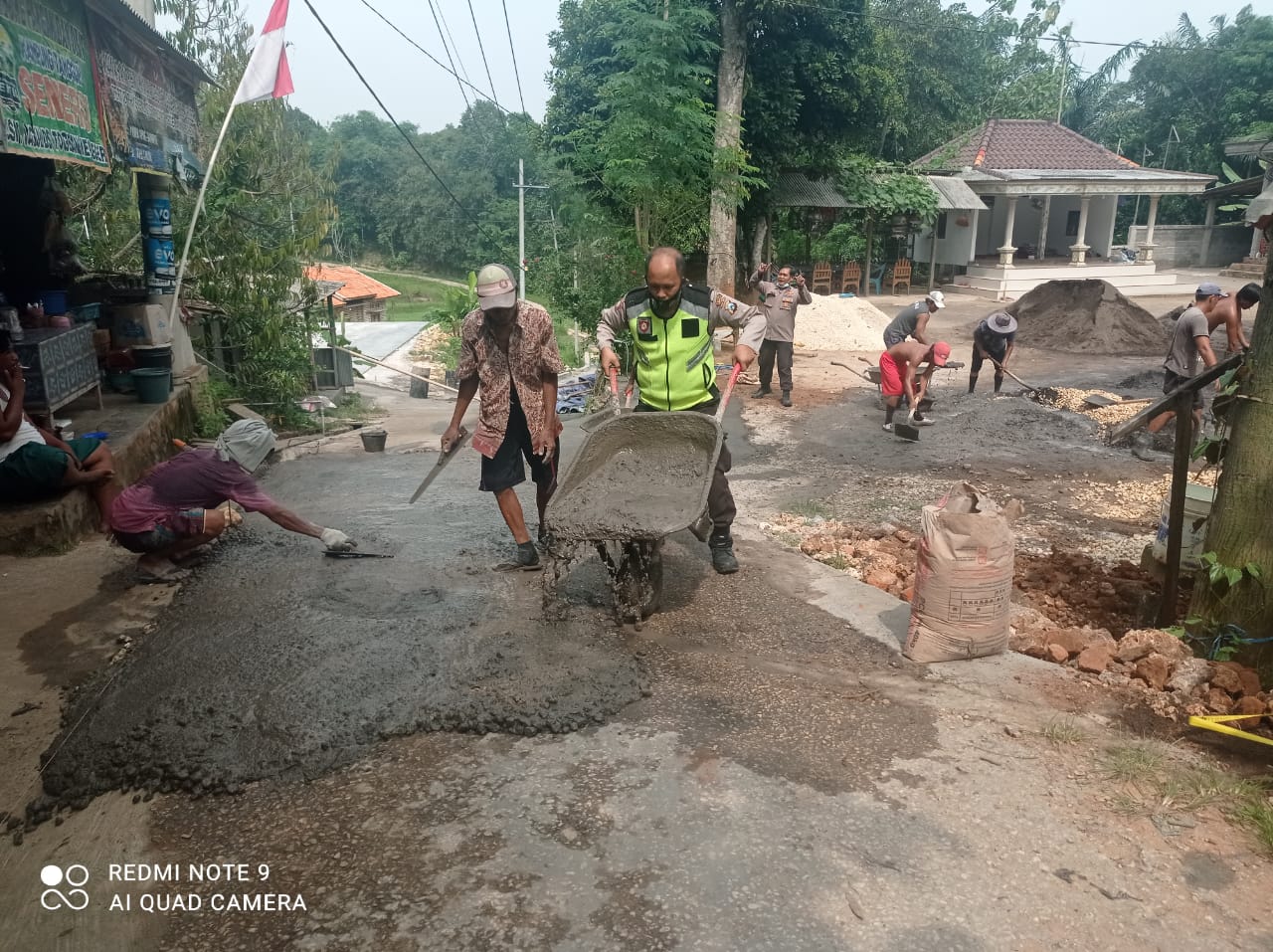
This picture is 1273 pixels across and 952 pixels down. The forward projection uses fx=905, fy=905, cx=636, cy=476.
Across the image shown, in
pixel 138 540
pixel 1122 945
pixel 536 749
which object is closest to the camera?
pixel 1122 945

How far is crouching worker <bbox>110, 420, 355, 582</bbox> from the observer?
455 cm

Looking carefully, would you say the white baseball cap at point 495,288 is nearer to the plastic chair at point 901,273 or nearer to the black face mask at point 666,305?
the black face mask at point 666,305

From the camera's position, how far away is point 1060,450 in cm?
830

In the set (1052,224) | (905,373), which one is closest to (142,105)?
(905,373)

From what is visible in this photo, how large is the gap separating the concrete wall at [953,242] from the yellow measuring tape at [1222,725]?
79.3ft

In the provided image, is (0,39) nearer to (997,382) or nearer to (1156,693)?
(1156,693)

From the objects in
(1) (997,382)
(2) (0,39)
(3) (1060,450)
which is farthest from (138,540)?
(1) (997,382)

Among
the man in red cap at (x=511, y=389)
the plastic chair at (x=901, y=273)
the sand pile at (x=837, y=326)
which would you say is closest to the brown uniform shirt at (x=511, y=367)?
the man in red cap at (x=511, y=389)

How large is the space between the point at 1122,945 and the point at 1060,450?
6.76m

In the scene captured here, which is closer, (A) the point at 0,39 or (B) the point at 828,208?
(A) the point at 0,39

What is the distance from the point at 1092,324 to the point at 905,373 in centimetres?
865

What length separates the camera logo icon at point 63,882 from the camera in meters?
2.45

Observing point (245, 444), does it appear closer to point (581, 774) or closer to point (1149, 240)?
point (581, 774)

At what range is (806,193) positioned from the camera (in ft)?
72.0
